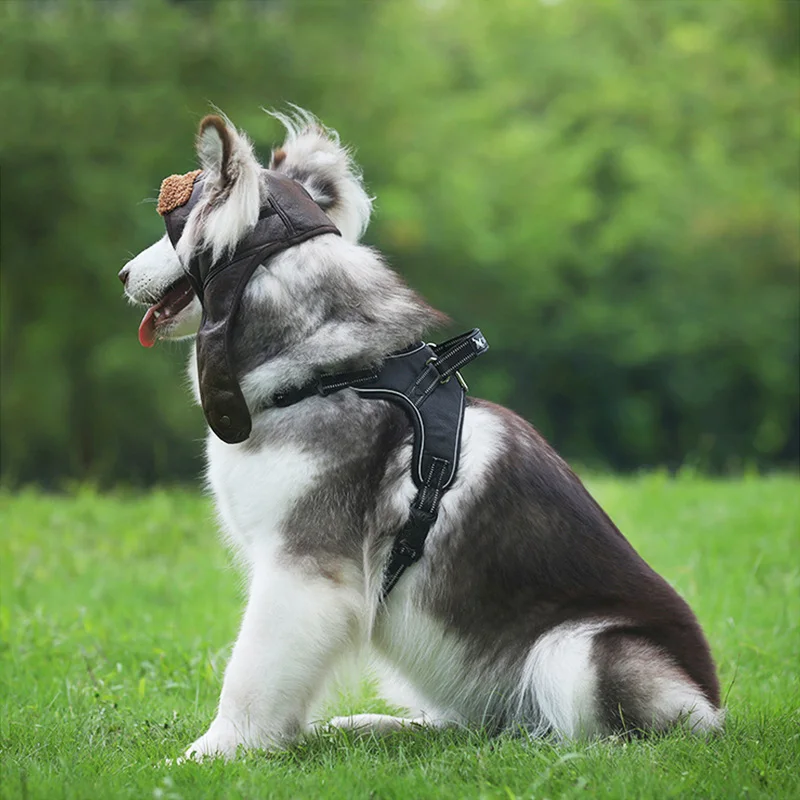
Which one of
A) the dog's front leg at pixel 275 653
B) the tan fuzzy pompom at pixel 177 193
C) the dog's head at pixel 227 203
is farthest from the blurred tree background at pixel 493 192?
the dog's front leg at pixel 275 653

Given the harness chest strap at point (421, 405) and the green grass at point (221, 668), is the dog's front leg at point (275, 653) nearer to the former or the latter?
the green grass at point (221, 668)

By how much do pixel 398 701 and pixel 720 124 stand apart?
1946cm

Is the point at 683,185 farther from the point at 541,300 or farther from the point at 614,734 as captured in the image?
the point at 614,734

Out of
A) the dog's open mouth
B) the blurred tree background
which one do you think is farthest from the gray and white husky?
the blurred tree background

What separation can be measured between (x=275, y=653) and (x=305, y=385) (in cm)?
80

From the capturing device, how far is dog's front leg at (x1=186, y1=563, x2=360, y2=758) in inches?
125

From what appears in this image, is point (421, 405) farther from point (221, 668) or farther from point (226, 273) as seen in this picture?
point (221, 668)

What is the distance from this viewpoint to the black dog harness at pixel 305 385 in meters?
3.27

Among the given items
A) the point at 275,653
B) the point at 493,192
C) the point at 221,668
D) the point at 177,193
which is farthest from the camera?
the point at 493,192

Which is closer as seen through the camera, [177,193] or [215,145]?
[215,145]

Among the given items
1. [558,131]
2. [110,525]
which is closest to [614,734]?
[110,525]

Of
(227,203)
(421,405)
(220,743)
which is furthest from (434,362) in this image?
(220,743)

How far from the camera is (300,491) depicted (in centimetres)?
323

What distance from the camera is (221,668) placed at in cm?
469
